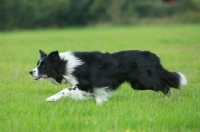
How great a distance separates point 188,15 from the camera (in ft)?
189

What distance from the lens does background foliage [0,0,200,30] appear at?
5788 cm

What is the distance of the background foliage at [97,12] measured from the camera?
57.9 metres

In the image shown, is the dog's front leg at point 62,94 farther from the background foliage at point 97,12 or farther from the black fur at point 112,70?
the background foliage at point 97,12

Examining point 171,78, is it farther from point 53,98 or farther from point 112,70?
point 53,98

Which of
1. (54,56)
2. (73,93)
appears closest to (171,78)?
(73,93)

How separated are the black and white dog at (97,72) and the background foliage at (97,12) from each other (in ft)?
165

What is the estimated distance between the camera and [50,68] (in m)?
8.21

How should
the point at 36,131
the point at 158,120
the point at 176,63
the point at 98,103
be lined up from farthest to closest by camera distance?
the point at 176,63, the point at 98,103, the point at 158,120, the point at 36,131

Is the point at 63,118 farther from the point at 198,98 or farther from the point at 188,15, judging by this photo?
the point at 188,15

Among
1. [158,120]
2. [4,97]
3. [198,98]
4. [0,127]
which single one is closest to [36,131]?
[0,127]

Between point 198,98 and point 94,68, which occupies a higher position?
point 94,68

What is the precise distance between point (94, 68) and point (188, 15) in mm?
51945

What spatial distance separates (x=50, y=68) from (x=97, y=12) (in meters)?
54.8

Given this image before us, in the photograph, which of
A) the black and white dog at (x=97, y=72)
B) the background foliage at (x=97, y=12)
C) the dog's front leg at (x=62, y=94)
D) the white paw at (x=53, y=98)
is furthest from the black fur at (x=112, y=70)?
the background foliage at (x=97, y=12)
